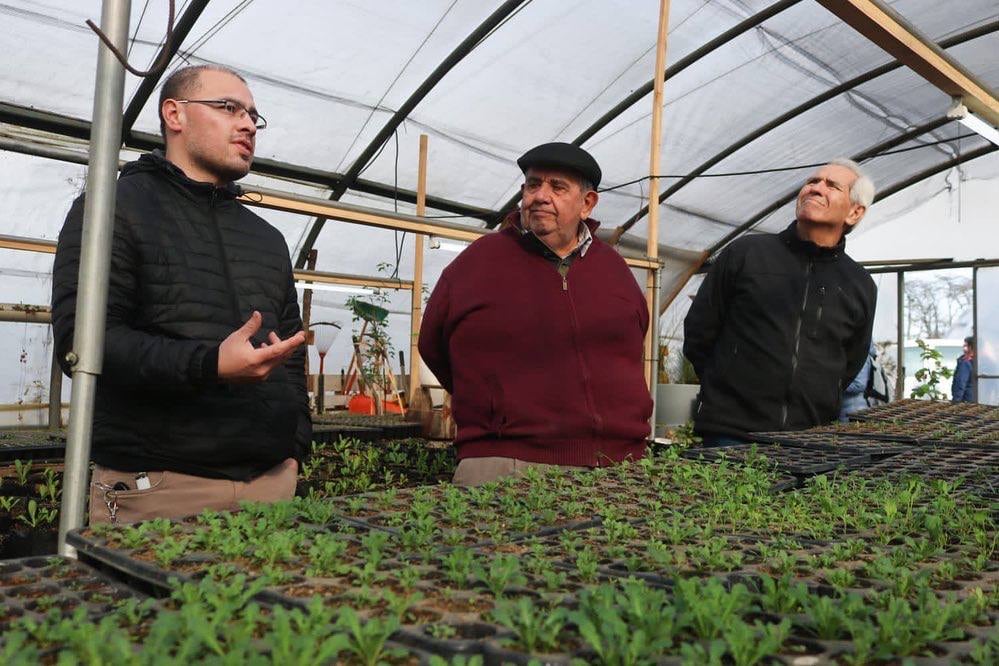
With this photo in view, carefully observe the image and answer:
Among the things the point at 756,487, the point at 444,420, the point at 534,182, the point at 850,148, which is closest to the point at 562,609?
the point at 756,487

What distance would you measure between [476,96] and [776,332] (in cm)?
658

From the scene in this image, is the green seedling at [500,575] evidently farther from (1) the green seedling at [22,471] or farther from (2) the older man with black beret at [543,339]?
(1) the green seedling at [22,471]

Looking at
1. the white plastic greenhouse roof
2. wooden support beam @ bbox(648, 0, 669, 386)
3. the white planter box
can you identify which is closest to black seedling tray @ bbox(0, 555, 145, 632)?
wooden support beam @ bbox(648, 0, 669, 386)

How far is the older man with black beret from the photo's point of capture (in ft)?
8.57

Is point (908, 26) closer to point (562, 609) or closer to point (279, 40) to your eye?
point (562, 609)

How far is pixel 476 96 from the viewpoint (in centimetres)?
919

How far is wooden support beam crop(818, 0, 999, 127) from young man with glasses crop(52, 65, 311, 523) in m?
1.81

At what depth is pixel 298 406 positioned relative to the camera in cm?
223

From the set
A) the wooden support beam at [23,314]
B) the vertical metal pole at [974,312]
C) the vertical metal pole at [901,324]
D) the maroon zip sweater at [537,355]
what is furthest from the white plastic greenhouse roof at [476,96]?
the maroon zip sweater at [537,355]

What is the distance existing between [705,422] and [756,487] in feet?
4.67

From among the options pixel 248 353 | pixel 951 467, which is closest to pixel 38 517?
pixel 248 353

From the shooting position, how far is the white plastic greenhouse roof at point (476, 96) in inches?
296

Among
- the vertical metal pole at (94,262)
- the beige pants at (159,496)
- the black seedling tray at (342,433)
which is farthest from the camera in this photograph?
the black seedling tray at (342,433)

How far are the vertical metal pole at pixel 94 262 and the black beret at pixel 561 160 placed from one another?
5.50 ft
